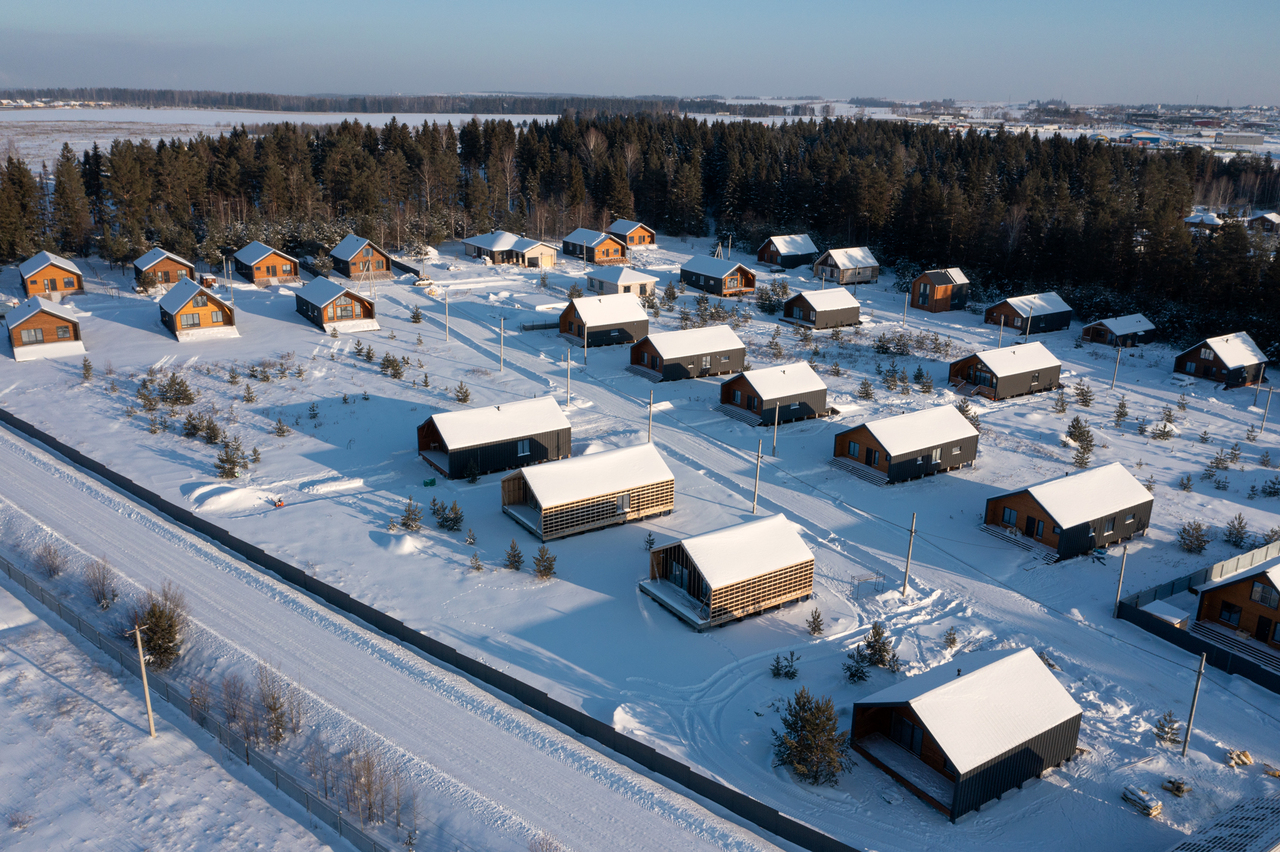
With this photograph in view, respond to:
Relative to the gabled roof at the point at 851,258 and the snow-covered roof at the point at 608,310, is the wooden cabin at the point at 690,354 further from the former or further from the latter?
the gabled roof at the point at 851,258

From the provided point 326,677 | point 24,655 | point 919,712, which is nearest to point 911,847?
point 919,712

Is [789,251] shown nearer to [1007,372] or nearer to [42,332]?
[1007,372]

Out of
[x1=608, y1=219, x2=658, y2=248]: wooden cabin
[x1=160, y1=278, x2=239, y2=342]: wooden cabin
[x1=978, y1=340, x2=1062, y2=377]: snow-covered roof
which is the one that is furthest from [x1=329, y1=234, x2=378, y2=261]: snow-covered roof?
[x1=978, y1=340, x2=1062, y2=377]: snow-covered roof

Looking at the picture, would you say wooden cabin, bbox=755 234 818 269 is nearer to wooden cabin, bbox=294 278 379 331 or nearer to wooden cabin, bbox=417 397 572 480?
wooden cabin, bbox=294 278 379 331

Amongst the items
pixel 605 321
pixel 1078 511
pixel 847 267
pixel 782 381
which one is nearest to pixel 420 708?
pixel 1078 511

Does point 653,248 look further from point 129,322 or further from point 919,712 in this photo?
point 919,712

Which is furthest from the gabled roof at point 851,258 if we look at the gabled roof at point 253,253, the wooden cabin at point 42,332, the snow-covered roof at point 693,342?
the wooden cabin at point 42,332

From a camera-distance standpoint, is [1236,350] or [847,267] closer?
[1236,350]
